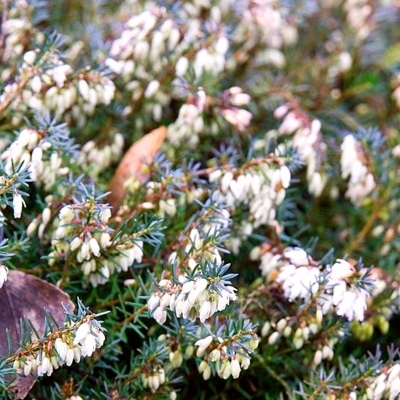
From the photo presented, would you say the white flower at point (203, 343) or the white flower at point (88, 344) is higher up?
the white flower at point (88, 344)

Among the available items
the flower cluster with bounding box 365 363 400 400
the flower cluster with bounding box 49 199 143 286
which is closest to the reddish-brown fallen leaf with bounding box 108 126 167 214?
the flower cluster with bounding box 49 199 143 286

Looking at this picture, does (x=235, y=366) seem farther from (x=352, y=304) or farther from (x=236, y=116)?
(x=236, y=116)

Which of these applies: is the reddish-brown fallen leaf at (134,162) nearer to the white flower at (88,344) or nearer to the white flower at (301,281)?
the white flower at (301,281)

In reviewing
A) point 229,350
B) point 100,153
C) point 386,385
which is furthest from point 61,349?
point 100,153

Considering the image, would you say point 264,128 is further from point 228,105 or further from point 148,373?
point 148,373

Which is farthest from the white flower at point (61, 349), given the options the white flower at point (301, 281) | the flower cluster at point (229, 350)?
the white flower at point (301, 281)

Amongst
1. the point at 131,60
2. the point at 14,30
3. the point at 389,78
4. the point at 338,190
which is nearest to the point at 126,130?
the point at 131,60
